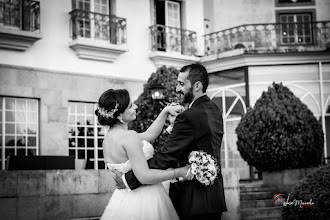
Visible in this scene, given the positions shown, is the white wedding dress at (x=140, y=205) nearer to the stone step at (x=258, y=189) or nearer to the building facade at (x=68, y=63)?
the stone step at (x=258, y=189)

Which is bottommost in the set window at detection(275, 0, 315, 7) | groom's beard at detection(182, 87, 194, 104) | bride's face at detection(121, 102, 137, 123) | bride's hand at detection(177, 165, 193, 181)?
bride's hand at detection(177, 165, 193, 181)

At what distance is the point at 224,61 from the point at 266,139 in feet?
22.4

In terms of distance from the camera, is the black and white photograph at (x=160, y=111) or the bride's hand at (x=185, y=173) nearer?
the bride's hand at (x=185, y=173)

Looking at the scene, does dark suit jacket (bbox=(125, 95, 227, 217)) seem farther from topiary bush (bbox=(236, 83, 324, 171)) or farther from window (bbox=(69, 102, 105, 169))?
window (bbox=(69, 102, 105, 169))

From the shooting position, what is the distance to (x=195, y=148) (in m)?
3.89

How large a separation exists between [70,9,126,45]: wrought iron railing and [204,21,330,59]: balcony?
13.5 ft

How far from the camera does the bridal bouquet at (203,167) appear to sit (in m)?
3.78

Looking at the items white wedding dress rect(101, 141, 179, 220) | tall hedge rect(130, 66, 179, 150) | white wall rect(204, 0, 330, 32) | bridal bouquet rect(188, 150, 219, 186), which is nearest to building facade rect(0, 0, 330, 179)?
white wall rect(204, 0, 330, 32)

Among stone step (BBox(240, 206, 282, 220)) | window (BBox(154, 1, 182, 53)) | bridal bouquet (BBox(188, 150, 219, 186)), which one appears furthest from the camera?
window (BBox(154, 1, 182, 53))

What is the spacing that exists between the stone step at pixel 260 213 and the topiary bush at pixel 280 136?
1410 mm

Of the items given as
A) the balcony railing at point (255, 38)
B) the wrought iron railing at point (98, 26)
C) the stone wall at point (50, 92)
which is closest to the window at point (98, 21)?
the wrought iron railing at point (98, 26)

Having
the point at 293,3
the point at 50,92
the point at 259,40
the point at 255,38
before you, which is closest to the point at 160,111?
the point at 50,92

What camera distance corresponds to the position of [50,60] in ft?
49.3

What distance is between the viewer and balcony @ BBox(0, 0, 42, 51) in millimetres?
13719
